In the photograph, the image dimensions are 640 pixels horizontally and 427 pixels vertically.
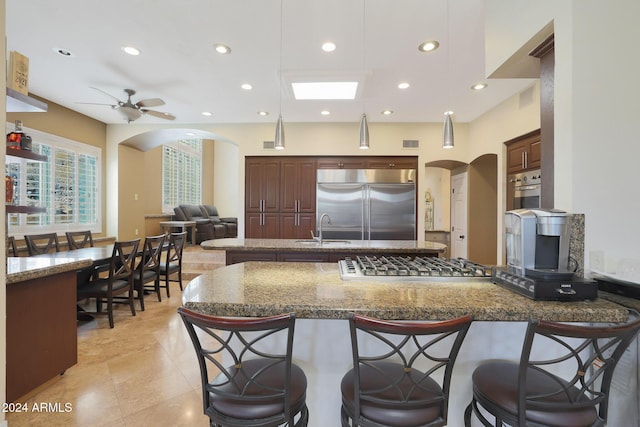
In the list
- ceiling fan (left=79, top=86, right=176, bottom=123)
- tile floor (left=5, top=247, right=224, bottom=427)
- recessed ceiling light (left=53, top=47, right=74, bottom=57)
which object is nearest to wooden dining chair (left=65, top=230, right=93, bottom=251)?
tile floor (left=5, top=247, right=224, bottom=427)

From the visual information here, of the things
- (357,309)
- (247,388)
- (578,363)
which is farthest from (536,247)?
(247,388)

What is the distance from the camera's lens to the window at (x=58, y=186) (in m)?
4.18

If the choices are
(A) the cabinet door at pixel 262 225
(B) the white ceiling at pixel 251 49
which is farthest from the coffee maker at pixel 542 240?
(A) the cabinet door at pixel 262 225

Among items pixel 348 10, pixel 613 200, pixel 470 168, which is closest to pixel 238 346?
pixel 613 200

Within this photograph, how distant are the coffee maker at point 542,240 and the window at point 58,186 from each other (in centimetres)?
526

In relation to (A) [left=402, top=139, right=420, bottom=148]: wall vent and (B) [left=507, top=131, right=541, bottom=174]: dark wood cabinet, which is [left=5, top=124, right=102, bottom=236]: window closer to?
(A) [left=402, top=139, right=420, bottom=148]: wall vent

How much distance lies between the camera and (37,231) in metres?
4.38

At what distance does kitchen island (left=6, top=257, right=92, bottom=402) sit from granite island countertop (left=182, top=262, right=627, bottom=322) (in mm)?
1248

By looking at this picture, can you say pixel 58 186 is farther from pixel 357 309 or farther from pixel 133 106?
pixel 357 309

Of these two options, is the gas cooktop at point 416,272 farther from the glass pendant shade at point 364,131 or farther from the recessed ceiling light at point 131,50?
the recessed ceiling light at point 131,50

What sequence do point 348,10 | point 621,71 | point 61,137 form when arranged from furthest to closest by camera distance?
point 61,137
point 348,10
point 621,71

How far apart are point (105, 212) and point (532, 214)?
655 cm

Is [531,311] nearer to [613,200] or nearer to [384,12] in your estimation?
[613,200]

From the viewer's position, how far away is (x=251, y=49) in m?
3.02
